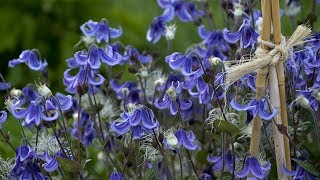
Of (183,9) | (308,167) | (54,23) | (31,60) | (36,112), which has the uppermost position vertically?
(54,23)

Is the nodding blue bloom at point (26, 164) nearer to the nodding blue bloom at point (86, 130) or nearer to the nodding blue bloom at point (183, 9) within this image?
the nodding blue bloom at point (86, 130)

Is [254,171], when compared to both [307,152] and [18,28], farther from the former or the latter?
[18,28]

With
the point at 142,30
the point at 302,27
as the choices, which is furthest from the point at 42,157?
the point at 142,30

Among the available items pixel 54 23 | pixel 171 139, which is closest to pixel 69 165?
pixel 171 139

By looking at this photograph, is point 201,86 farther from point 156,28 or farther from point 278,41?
point 156,28

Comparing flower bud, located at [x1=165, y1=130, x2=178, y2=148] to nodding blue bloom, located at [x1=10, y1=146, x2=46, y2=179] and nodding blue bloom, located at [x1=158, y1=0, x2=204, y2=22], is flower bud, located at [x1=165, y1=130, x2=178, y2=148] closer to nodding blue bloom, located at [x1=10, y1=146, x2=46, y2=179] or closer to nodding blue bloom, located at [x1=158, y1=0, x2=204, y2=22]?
nodding blue bloom, located at [x1=10, y1=146, x2=46, y2=179]
